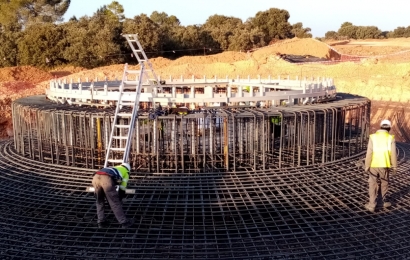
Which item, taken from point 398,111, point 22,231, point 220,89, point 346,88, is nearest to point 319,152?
point 22,231

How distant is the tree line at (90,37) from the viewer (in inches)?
1350

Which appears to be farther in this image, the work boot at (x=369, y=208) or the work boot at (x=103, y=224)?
the work boot at (x=369, y=208)

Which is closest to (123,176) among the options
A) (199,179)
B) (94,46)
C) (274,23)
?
(199,179)

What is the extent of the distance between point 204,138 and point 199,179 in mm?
728

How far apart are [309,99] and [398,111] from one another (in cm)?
1281

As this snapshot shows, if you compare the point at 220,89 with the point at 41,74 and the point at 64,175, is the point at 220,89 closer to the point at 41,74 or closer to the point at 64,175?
the point at 64,175

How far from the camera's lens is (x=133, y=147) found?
7113mm

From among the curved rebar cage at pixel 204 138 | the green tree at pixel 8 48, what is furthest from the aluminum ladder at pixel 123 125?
the green tree at pixel 8 48

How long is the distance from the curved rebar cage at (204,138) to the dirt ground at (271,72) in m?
12.5

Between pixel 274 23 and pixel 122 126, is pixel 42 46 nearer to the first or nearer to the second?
pixel 274 23

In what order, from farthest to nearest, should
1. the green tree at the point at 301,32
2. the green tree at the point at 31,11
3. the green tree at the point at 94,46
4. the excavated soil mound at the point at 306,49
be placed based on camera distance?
the green tree at the point at 301,32
the green tree at the point at 31,11
the excavated soil mound at the point at 306,49
the green tree at the point at 94,46

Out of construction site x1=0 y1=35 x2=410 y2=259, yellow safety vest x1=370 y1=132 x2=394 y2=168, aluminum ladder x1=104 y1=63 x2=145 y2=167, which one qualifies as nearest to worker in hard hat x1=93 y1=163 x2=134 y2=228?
construction site x1=0 y1=35 x2=410 y2=259

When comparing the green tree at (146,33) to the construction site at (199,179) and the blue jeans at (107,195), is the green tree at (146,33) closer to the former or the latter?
the construction site at (199,179)

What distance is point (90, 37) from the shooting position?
112 ft
